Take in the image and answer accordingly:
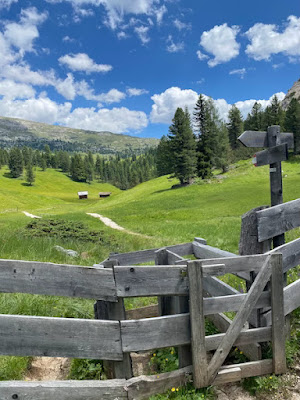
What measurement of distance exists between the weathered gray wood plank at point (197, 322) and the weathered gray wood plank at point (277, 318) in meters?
1.16

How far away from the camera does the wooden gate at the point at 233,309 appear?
3.88 metres

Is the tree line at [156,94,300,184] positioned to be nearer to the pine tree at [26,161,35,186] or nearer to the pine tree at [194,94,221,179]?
the pine tree at [194,94,221,179]

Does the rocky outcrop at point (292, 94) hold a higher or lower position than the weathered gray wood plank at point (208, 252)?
higher

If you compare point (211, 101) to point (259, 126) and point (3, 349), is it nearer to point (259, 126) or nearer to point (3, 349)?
point (259, 126)

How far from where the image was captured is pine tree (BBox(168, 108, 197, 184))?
177 feet

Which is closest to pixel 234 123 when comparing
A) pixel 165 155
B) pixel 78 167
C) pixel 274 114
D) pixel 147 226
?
pixel 274 114

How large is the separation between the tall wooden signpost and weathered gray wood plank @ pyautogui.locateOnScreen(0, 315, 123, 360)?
160 inches

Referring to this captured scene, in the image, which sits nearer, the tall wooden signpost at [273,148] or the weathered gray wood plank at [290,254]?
the weathered gray wood plank at [290,254]

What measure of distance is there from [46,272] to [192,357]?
2294mm

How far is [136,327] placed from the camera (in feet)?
12.2

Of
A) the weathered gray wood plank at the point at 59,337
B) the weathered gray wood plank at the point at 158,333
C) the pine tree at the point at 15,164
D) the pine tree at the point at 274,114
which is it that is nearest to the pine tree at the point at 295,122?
the pine tree at the point at 274,114

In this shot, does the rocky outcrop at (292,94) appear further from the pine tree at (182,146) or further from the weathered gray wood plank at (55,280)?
the weathered gray wood plank at (55,280)

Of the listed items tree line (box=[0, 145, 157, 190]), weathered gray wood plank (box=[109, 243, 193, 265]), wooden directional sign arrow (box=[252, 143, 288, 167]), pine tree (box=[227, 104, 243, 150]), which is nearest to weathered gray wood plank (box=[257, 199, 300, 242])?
wooden directional sign arrow (box=[252, 143, 288, 167])

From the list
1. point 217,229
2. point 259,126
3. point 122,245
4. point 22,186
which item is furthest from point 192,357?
point 22,186
